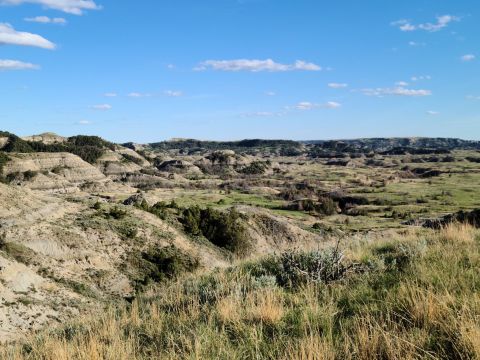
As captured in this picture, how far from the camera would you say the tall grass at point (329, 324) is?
14.7ft

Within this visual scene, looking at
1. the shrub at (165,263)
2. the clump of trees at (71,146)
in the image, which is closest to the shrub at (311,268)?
the shrub at (165,263)

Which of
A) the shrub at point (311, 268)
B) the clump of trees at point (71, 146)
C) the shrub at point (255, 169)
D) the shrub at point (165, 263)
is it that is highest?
the clump of trees at point (71, 146)

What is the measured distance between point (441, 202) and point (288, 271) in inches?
3143

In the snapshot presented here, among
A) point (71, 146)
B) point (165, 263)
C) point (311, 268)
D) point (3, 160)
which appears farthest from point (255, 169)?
point (311, 268)

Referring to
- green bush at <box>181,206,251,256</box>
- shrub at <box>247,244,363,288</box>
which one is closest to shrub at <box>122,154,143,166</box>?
green bush at <box>181,206,251,256</box>

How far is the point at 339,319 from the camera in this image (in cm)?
574

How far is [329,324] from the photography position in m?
5.46

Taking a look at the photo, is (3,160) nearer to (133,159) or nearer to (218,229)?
(218,229)

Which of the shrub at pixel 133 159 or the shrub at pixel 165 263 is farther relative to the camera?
the shrub at pixel 133 159

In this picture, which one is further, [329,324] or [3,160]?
[3,160]

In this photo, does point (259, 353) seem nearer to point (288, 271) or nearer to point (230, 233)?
point (288, 271)

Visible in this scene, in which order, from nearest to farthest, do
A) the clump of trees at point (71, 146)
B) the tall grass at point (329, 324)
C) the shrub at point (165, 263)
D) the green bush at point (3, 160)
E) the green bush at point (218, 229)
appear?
the tall grass at point (329, 324)
the shrub at point (165, 263)
the green bush at point (218, 229)
the green bush at point (3, 160)
the clump of trees at point (71, 146)

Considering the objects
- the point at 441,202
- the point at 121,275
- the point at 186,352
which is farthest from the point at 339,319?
the point at 441,202

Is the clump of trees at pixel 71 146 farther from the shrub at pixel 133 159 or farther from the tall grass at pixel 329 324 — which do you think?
the tall grass at pixel 329 324
